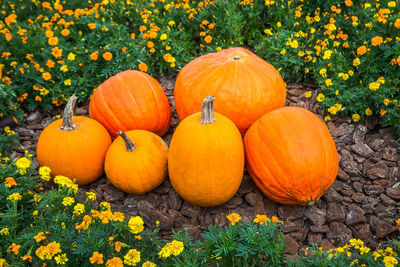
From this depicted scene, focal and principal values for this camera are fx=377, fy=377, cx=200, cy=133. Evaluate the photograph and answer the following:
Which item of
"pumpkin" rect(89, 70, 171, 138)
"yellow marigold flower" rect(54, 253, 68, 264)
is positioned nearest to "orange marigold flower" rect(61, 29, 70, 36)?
"pumpkin" rect(89, 70, 171, 138)

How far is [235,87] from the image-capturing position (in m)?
3.09

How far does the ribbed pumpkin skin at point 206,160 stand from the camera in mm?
2605

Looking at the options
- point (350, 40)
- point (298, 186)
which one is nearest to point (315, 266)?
point (298, 186)

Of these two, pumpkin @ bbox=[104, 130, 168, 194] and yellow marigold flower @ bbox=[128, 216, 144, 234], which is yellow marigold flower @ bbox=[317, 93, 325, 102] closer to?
pumpkin @ bbox=[104, 130, 168, 194]

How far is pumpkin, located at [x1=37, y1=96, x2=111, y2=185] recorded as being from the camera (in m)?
3.03

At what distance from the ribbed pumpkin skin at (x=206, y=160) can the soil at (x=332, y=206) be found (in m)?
0.24

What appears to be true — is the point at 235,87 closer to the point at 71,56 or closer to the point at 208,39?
the point at 208,39

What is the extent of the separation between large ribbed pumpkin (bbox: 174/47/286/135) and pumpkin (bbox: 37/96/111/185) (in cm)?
82

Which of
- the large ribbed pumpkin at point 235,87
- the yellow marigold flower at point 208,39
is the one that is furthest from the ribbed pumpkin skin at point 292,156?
the yellow marigold flower at point 208,39

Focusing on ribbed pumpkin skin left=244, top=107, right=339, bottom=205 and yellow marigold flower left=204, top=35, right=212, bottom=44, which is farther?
yellow marigold flower left=204, top=35, right=212, bottom=44

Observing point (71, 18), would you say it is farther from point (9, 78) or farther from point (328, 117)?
point (328, 117)

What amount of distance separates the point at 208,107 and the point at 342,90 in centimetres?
181

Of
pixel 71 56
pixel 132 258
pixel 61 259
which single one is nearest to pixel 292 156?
pixel 132 258

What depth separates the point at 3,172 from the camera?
2.81 m
